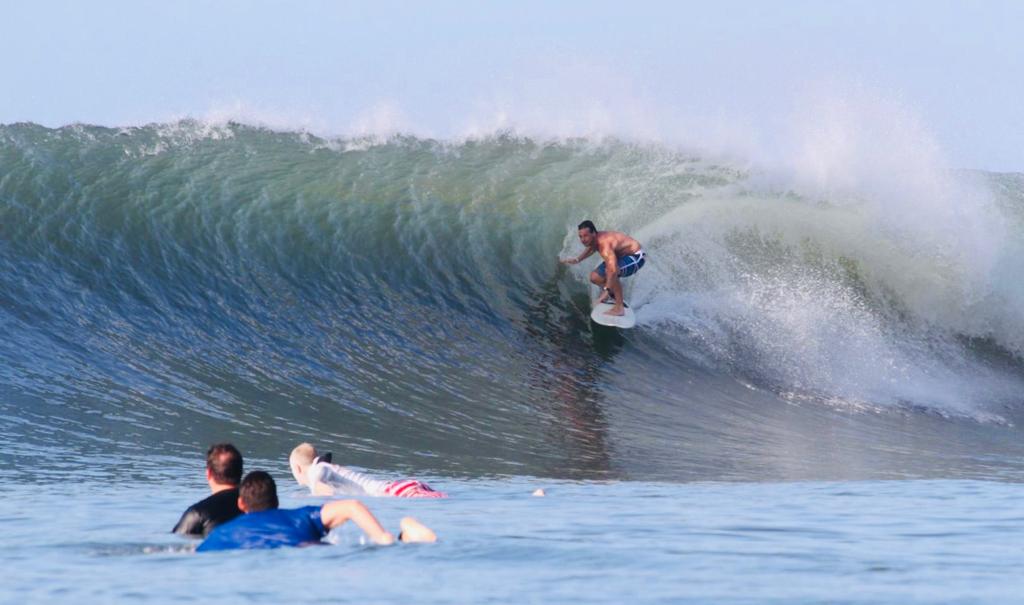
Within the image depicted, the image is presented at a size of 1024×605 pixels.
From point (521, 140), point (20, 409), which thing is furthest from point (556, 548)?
point (521, 140)

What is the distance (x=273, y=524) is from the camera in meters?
5.65

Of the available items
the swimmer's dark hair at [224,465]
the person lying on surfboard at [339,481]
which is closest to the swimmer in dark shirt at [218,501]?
the swimmer's dark hair at [224,465]

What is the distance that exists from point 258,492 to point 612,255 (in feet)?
28.0

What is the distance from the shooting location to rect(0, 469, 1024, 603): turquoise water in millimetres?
4895

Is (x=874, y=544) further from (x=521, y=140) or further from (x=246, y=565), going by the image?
(x=521, y=140)

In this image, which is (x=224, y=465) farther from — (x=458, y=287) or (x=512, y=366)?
(x=458, y=287)

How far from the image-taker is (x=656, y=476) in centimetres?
972

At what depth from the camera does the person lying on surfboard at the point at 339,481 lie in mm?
7906

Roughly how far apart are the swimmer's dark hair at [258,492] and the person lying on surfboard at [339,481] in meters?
2.11

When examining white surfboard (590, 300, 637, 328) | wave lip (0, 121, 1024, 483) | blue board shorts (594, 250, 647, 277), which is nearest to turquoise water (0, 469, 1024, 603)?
wave lip (0, 121, 1024, 483)

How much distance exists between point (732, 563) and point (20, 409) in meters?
6.74

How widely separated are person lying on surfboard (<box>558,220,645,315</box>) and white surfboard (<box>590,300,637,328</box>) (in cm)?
19

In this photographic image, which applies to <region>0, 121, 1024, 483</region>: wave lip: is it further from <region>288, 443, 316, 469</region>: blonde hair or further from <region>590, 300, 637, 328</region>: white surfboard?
<region>288, 443, 316, 469</region>: blonde hair

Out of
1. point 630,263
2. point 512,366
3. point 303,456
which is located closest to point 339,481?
point 303,456
